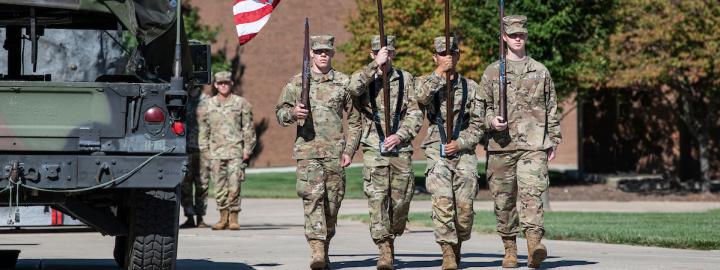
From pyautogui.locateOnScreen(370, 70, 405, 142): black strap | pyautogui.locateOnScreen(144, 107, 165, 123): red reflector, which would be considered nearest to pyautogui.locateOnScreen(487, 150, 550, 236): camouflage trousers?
pyautogui.locateOnScreen(370, 70, 405, 142): black strap

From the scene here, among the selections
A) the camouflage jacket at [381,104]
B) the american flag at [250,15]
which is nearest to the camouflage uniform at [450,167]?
the camouflage jacket at [381,104]

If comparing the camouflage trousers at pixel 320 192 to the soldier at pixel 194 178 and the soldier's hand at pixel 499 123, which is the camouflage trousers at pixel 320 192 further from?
the soldier at pixel 194 178

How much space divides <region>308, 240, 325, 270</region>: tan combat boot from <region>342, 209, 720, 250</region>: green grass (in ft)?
14.8

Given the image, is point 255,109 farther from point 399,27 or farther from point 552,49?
point 552,49

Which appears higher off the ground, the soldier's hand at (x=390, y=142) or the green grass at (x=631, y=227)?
the soldier's hand at (x=390, y=142)

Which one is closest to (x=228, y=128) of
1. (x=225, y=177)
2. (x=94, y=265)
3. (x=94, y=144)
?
(x=225, y=177)

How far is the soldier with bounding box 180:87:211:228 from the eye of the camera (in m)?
18.3

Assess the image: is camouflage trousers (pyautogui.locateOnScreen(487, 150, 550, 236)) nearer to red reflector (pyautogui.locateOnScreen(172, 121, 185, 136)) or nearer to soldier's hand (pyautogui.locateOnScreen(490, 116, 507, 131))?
soldier's hand (pyautogui.locateOnScreen(490, 116, 507, 131))

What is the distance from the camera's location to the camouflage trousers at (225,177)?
721 inches

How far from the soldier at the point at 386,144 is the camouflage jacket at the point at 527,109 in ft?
2.20

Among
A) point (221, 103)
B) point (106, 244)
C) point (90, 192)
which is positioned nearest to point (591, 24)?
point (221, 103)

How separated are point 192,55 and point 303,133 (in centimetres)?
107

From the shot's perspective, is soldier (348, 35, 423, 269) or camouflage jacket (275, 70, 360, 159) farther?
camouflage jacket (275, 70, 360, 159)

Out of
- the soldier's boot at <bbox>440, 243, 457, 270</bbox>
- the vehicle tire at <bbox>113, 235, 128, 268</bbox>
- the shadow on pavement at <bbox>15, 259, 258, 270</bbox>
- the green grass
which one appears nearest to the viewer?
the soldier's boot at <bbox>440, 243, 457, 270</bbox>
